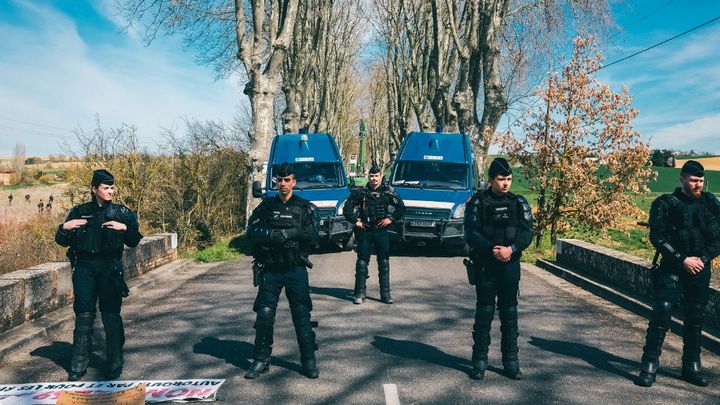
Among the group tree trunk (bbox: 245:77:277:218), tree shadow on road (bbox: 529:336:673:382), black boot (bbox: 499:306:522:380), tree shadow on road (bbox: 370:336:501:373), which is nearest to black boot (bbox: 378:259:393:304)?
tree shadow on road (bbox: 370:336:501:373)

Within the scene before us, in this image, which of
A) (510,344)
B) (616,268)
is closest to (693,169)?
(510,344)

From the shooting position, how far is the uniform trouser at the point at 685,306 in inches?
203

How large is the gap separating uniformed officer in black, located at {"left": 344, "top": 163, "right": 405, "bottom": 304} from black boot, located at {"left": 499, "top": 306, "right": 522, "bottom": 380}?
304 cm

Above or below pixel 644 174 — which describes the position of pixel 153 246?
below

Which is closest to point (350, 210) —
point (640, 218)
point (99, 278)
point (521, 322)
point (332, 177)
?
point (521, 322)

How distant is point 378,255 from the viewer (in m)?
8.34

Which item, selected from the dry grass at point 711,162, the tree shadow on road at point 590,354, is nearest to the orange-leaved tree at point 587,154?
the tree shadow on road at point 590,354

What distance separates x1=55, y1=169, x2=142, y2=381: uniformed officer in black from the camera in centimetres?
511

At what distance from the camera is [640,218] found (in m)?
14.6

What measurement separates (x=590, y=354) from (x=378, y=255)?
3.27 meters

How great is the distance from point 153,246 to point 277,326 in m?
4.91

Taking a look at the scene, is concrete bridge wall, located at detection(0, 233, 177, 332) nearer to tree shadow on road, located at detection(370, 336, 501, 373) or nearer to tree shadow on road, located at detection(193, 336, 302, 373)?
tree shadow on road, located at detection(193, 336, 302, 373)

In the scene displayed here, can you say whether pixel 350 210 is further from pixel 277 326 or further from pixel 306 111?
pixel 306 111

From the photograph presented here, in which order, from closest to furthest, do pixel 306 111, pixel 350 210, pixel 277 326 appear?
pixel 277 326 → pixel 350 210 → pixel 306 111
